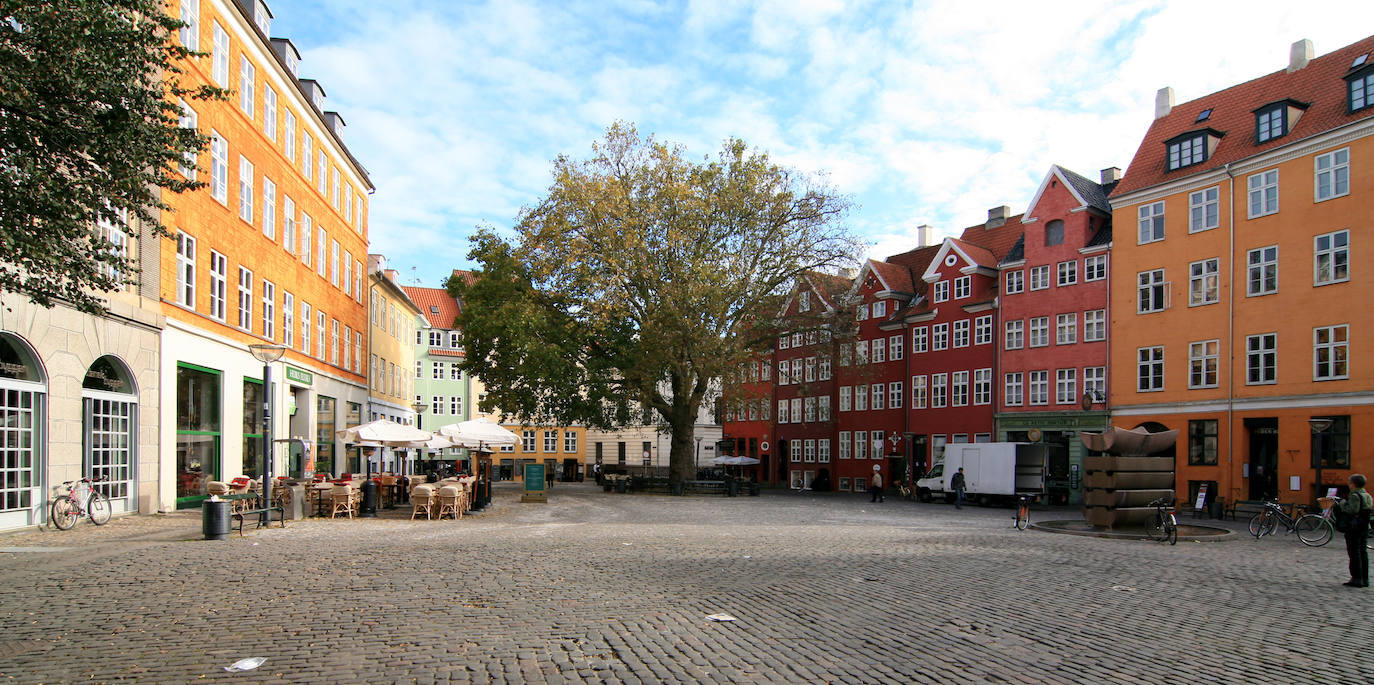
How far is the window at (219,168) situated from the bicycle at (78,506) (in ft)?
29.2

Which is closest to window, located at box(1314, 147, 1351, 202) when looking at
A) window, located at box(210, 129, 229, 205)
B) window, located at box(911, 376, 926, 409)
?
window, located at box(911, 376, 926, 409)

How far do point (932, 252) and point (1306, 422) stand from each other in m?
27.9

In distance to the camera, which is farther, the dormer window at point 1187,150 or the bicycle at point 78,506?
the dormer window at point 1187,150

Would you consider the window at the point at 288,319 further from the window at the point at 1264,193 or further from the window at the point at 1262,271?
the window at the point at 1264,193

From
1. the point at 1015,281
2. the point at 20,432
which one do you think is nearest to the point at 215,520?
the point at 20,432

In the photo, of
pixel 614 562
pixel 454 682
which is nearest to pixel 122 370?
pixel 614 562

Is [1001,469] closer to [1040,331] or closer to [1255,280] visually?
[1040,331]

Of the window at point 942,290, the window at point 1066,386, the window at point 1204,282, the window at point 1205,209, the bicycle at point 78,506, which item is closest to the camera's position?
the bicycle at point 78,506

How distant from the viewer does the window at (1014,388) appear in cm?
4531

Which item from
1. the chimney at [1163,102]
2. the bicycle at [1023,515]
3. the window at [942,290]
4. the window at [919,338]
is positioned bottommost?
the bicycle at [1023,515]

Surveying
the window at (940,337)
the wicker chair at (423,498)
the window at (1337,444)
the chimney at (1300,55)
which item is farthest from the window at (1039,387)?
the wicker chair at (423,498)

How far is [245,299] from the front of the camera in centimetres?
2783

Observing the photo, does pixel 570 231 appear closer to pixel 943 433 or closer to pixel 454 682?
pixel 943 433

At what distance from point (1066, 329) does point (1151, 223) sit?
20.8 ft
